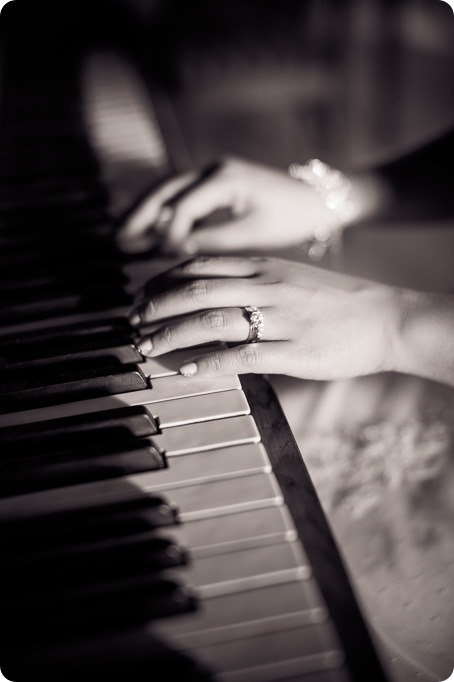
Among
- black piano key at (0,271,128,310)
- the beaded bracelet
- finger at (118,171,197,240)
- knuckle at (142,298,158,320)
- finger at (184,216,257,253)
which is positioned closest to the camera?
knuckle at (142,298,158,320)

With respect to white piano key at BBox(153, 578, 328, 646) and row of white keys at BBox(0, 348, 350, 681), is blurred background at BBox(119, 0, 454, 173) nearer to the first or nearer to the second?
row of white keys at BBox(0, 348, 350, 681)

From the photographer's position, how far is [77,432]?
2.32ft

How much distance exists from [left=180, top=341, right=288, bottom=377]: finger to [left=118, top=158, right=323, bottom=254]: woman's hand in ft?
1.16

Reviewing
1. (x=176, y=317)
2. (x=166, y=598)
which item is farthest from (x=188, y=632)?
(x=176, y=317)

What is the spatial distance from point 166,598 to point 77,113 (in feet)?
3.81

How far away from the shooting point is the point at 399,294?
3.25 feet

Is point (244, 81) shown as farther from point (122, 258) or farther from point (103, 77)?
point (122, 258)

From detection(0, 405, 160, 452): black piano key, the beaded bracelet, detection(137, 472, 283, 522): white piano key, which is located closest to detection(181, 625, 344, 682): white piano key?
detection(137, 472, 283, 522): white piano key

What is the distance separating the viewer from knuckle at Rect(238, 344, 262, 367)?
0.79 metres

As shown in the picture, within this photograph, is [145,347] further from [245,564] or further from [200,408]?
[245,564]

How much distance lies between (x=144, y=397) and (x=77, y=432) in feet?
0.31

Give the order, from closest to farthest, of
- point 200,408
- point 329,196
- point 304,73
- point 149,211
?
point 200,408
point 149,211
point 329,196
point 304,73

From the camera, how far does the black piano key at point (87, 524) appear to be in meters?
0.61

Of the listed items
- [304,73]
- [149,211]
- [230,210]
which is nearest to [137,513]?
[149,211]
